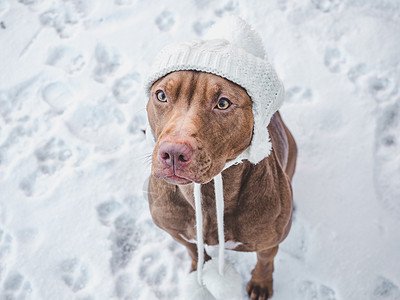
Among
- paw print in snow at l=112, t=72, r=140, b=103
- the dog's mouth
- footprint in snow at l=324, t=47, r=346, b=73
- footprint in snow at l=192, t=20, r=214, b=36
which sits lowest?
paw print in snow at l=112, t=72, r=140, b=103

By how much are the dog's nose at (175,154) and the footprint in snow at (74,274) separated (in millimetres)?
1705

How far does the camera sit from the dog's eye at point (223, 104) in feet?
5.64

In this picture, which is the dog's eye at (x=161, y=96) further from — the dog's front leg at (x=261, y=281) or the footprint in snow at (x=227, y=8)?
the footprint in snow at (x=227, y=8)

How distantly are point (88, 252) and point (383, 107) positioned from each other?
2.63m

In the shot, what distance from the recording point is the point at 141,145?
337cm

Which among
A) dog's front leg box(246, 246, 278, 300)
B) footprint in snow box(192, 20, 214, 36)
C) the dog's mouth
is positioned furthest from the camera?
footprint in snow box(192, 20, 214, 36)

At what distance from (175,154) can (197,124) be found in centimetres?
18

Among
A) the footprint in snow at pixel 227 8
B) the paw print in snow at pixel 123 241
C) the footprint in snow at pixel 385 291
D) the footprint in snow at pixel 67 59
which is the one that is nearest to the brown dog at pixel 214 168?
the paw print in snow at pixel 123 241

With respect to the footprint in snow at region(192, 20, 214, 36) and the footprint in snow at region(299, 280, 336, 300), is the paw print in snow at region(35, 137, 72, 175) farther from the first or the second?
the footprint in snow at region(299, 280, 336, 300)

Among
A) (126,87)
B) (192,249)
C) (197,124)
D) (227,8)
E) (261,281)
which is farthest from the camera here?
(227,8)

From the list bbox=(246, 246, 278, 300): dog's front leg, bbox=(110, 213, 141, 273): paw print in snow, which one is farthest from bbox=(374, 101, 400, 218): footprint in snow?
bbox=(110, 213, 141, 273): paw print in snow

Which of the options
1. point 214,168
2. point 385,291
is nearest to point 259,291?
point 385,291

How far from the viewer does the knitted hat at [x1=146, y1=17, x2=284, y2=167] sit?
5.65 ft

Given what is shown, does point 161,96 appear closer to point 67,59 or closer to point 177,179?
point 177,179
